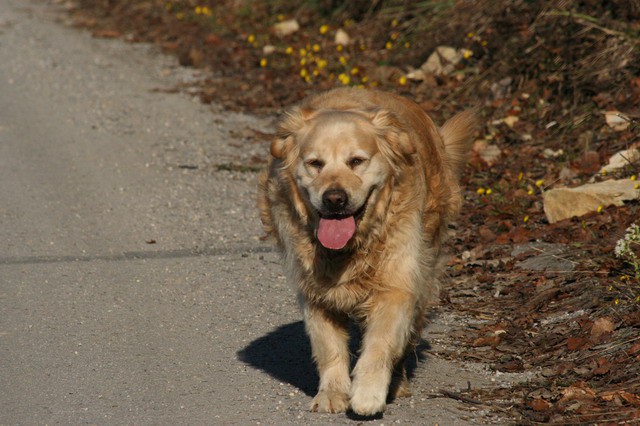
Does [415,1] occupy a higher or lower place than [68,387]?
lower

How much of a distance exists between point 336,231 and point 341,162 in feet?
1.23

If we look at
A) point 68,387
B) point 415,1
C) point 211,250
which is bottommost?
point 415,1

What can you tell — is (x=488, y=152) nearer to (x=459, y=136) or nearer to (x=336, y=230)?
(x=459, y=136)

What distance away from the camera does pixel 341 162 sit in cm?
575

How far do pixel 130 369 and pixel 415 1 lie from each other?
9.05m

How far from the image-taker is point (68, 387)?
5.96 metres

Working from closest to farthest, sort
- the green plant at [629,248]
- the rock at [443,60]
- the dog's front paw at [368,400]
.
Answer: the dog's front paw at [368,400]
the green plant at [629,248]
the rock at [443,60]

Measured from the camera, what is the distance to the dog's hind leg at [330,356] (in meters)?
5.67

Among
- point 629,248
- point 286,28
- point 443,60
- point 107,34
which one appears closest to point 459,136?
point 629,248

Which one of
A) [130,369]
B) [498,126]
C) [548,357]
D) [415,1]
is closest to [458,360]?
[548,357]

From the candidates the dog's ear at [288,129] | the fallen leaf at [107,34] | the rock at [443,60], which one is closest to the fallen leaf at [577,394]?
the dog's ear at [288,129]

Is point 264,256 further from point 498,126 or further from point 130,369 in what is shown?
point 498,126

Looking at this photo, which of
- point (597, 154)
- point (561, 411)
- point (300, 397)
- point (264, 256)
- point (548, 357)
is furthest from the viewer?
point (597, 154)

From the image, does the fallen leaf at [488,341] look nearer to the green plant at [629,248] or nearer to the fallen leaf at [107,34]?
the green plant at [629,248]
